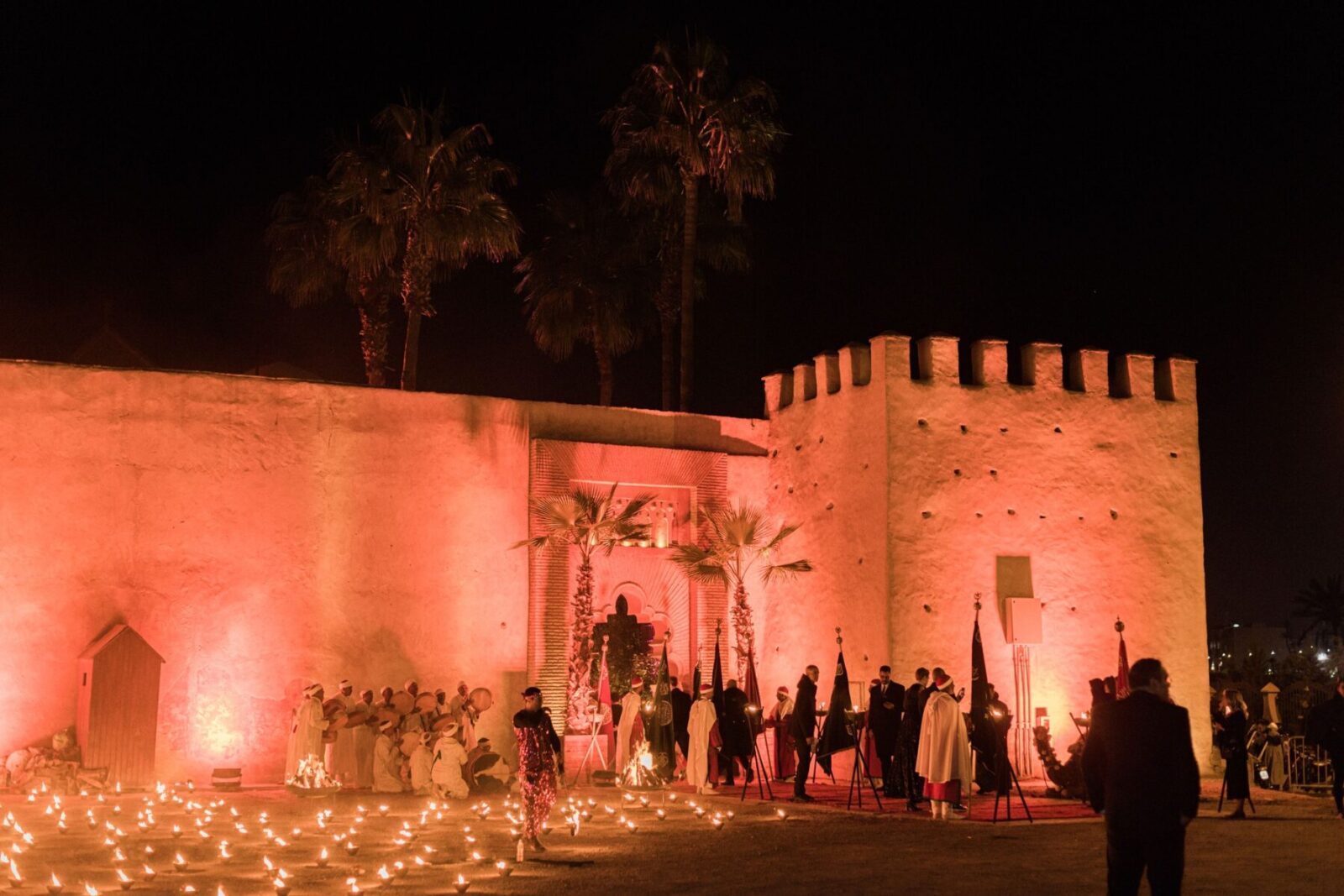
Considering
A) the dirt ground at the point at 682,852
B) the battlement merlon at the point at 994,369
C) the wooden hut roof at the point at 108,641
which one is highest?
the battlement merlon at the point at 994,369

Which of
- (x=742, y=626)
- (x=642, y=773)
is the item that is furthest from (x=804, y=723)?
(x=742, y=626)

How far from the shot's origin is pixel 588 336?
25.8 metres

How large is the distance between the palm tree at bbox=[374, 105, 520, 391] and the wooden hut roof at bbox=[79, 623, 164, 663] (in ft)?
22.0

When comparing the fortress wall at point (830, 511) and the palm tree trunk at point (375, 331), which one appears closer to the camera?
the fortress wall at point (830, 511)

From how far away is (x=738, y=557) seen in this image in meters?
20.1

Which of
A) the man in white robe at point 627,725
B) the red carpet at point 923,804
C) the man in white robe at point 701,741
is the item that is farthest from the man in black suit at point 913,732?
the man in white robe at point 627,725

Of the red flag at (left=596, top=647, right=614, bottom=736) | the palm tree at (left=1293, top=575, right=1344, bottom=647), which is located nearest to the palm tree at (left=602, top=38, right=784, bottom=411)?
the red flag at (left=596, top=647, right=614, bottom=736)

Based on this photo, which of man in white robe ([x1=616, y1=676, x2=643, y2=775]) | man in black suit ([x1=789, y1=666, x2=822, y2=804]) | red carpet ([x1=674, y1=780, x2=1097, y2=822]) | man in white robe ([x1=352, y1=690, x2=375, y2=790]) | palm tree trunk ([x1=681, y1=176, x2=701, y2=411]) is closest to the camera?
red carpet ([x1=674, y1=780, x2=1097, y2=822])

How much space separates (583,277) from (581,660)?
28.4 ft

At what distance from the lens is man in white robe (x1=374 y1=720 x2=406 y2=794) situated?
56.2 feet

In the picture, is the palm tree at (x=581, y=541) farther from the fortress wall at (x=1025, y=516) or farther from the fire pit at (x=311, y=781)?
the fire pit at (x=311, y=781)

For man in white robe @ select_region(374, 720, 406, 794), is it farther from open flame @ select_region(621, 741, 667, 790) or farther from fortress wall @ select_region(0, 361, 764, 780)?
open flame @ select_region(621, 741, 667, 790)

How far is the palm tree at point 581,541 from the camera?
1891cm

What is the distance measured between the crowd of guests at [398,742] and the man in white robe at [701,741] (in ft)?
7.58
